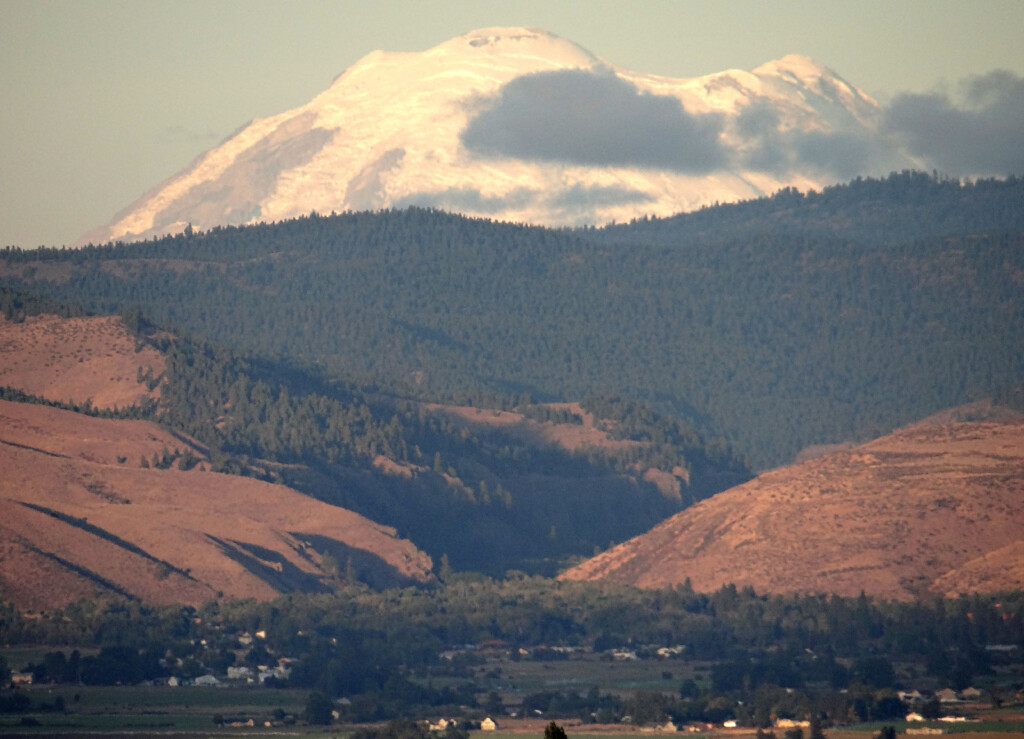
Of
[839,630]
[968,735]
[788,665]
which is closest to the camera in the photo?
[968,735]

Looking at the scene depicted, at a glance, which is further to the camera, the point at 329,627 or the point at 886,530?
the point at 886,530

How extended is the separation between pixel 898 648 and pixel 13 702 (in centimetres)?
6304

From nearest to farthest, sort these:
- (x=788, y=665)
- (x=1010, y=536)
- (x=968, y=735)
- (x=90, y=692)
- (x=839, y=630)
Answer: (x=968, y=735), (x=90, y=692), (x=788, y=665), (x=839, y=630), (x=1010, y=536)

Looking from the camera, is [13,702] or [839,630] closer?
[13,702]

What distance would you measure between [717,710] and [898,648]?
29549 millimetres

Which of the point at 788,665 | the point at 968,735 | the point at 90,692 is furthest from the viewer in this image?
the point at 788,665

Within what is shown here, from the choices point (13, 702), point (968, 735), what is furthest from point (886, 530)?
point (13, 702)

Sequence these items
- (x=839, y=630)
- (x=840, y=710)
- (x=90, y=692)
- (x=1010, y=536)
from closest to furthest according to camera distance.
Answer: (x=840, y=710), (x=90, y=692), (x=839, y=630), (x=1010, y=536)

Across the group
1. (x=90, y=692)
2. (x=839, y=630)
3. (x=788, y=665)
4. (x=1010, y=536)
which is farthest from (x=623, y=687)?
(x=1010, y=536)

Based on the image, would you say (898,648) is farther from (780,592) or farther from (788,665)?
(780,592)

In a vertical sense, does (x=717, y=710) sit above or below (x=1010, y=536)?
below

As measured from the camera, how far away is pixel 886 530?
196 meters

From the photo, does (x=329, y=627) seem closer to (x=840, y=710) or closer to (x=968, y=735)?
(x=840, y=710)

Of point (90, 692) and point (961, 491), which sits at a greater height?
point (961, 491)
